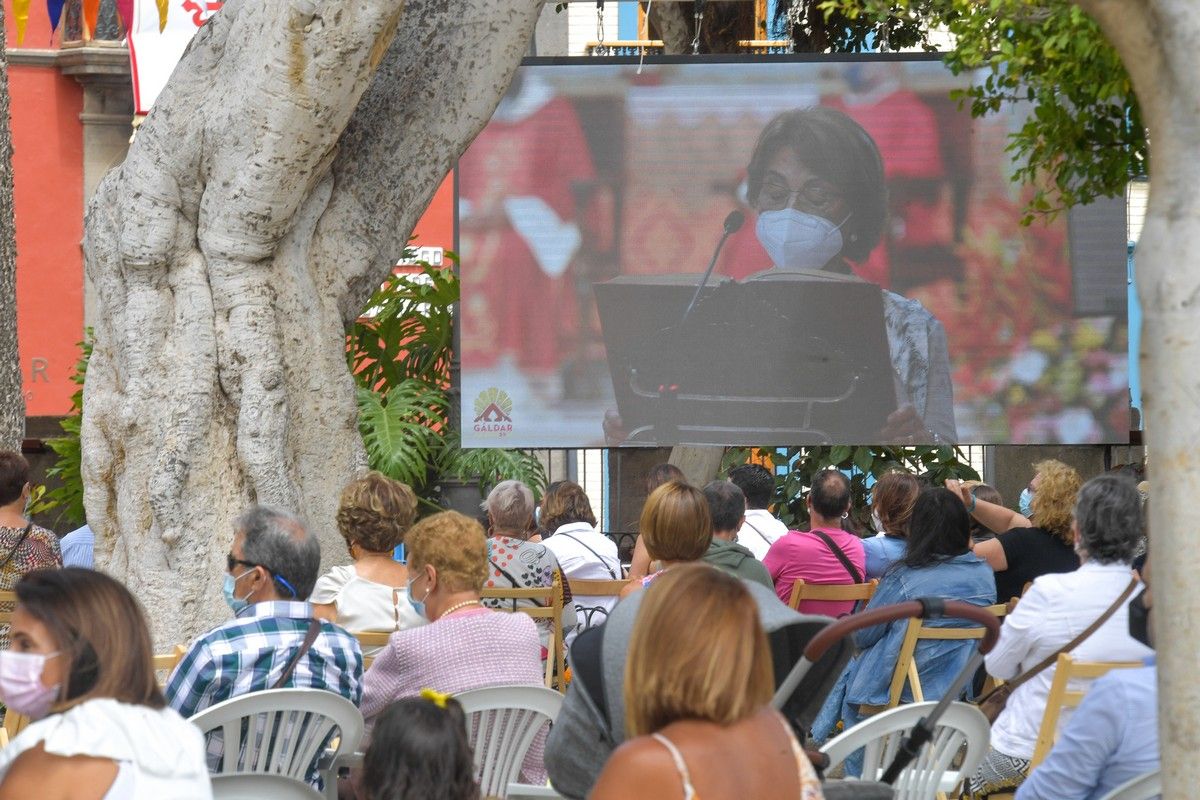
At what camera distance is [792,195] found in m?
11.2

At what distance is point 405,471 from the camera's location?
11.1 meters

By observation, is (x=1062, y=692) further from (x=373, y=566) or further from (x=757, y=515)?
(x=757, y=515)

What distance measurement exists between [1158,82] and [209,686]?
2.54 m

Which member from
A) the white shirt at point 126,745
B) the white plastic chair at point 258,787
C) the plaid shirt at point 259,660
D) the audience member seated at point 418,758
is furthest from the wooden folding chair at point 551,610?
the white shirt at point 126,745

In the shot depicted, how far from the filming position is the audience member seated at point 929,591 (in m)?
5.55

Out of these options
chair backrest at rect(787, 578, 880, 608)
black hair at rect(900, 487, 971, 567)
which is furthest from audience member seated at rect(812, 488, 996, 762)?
chair backrest at rect(787, 578, 880, 608)

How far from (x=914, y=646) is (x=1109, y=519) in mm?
1156

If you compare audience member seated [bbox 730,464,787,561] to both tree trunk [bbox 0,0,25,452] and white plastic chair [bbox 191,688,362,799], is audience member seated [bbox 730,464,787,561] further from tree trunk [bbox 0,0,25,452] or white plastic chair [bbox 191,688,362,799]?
tree trunk [bbox 0,0,25,452]

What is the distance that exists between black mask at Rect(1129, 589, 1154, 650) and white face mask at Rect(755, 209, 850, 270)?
7354 mm

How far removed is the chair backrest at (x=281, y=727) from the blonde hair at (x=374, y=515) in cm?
125

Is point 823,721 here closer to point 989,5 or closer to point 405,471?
point 989,5

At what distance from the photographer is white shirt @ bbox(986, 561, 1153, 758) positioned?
15.1ft

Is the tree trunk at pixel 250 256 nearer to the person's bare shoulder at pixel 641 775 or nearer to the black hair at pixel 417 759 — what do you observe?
the black hair at pixel 417 759

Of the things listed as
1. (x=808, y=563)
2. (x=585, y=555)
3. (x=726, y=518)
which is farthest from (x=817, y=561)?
(x=585, y=555)
